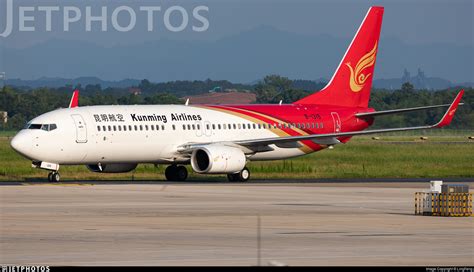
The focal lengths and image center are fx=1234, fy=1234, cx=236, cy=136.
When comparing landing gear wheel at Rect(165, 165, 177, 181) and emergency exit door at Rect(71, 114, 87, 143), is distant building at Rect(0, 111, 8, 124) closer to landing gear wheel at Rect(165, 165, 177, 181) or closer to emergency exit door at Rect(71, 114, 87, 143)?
landing gear wheel at Rect(165, 165, 177, 181)

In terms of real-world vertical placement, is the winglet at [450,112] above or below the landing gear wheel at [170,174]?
above

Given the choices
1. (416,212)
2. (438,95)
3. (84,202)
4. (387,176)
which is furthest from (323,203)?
(438,95)

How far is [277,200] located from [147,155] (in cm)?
1453

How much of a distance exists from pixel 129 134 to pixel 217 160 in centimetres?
425

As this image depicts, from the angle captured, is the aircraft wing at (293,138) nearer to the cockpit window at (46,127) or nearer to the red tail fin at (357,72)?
the red tail fin at (357,72)

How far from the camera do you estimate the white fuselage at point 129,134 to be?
53.9 metres

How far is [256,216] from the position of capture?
35781mm

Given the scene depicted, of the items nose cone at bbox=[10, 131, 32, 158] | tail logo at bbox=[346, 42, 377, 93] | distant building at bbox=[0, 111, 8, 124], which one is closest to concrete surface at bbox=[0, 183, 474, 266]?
nose cone at bbox=[10, 131, 32, 158]

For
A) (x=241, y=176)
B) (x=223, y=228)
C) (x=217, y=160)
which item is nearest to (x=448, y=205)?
(x=223, y=228)

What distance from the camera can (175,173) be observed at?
192ft

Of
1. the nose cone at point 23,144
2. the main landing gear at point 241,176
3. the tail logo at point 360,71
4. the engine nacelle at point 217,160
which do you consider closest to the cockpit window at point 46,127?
the nose cone at point 23,144

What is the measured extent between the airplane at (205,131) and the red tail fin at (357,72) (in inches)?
2.1

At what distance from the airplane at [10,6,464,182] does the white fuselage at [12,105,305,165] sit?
0.04 metres

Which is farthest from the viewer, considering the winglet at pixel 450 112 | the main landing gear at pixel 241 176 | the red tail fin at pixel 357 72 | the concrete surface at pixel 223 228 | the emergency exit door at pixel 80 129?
the red tail fin at pixel 357 72
